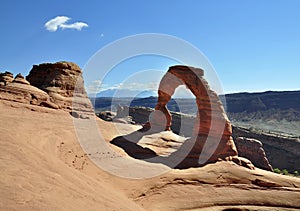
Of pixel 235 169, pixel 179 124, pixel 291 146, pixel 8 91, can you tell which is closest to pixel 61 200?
pixel 8 91

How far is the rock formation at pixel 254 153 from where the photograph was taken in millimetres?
25938

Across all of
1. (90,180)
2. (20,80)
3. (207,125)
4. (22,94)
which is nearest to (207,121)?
(207,125)

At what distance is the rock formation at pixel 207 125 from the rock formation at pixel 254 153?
10.5m

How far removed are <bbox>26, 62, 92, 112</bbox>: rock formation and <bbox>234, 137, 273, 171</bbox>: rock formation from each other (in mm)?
16163

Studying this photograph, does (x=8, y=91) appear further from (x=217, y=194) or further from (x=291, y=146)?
(x=291, y=146)

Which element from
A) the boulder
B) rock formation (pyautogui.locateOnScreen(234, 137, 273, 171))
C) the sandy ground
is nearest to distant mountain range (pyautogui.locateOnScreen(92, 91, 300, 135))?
rock formation (pyautogui.locateOnScreen(234, 137, 273, 171))

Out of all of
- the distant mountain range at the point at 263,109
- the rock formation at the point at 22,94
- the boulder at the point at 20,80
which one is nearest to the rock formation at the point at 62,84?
the boulder at the point at 20,80

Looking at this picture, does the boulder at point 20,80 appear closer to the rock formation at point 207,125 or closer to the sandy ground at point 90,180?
the sandy ground at point 90,180

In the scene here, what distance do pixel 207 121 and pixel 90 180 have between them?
10966 mm

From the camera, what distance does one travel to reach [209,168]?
14.5m

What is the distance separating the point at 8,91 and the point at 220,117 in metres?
12.4

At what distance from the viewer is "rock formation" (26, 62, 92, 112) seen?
2080cm

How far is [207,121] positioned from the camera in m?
17.9

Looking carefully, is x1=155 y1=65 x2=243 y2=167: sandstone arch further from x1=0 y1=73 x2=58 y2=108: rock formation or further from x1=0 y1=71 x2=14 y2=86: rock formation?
x1=0 y1=71 x2=14 y2=86: rock formation
